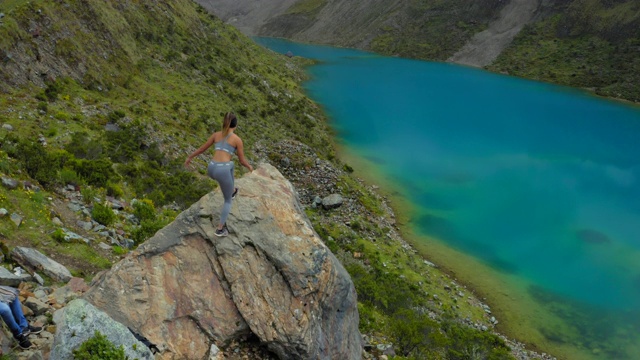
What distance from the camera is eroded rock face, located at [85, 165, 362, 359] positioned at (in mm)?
9055

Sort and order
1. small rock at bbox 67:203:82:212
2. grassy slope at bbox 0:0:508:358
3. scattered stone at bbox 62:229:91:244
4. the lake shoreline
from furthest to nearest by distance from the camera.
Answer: the lake shoreline
grassy slope at bbox 0:0:508:358
small rock at bbox 67:203:82:212
scattered stone at bbox 62:229:91:244

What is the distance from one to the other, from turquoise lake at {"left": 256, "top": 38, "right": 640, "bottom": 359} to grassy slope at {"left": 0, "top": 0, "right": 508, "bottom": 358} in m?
5.97

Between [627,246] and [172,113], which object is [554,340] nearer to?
[627,246]

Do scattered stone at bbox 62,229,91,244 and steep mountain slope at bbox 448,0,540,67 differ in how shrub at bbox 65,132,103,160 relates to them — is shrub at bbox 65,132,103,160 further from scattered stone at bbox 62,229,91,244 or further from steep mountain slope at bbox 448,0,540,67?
steep mountain slope at bbox 448,0,540,67

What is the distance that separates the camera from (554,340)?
2620 cm

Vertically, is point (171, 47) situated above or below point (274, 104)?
above

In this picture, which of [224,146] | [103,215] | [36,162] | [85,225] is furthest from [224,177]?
[36,162]

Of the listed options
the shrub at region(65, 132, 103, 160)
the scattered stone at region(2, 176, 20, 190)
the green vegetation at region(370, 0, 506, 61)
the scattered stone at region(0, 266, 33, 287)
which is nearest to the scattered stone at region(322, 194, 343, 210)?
the shrub at region(65, 132, 103, 160)

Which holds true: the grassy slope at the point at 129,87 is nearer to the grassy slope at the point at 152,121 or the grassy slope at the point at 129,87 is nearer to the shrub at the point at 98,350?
the grassy slope at the point at 152,121

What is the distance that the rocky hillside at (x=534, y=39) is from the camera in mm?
120000

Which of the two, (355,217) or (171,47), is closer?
(355,217)

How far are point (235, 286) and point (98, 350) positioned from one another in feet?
11.5

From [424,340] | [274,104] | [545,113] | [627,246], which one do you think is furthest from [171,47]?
[545,113]

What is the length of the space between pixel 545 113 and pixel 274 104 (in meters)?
57.0
